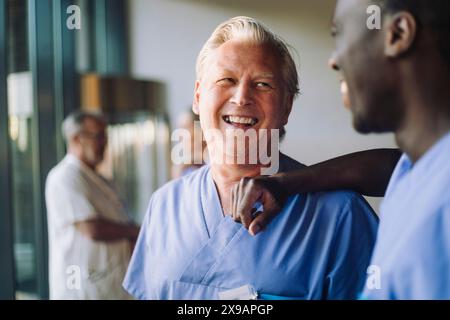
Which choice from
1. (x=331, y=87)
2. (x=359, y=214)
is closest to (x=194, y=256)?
(x=359, y=214)

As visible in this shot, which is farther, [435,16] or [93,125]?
[93,125]

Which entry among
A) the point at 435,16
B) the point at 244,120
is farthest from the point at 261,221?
the point at 435,16

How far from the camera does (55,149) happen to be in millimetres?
1942

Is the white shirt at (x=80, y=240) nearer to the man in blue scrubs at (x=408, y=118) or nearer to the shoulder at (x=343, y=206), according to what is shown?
the shoulder at (x=343, y=206)

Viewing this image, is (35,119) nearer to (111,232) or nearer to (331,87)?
(111,232)

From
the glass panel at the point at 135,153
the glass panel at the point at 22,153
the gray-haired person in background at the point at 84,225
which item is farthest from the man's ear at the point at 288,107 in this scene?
the glass panel at the point at 22,153

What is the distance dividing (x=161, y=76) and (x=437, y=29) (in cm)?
88

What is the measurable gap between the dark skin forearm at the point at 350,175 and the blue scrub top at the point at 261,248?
0.02 m

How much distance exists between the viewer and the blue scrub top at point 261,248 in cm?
128

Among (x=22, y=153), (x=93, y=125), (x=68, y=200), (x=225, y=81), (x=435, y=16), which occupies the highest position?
(x=435, y=16)

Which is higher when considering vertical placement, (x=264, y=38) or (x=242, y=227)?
(x=264, y=38)

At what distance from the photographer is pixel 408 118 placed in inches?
46.4

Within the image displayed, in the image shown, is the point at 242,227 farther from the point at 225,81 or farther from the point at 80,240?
the point at 80,240

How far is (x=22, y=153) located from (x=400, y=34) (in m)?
1.88
